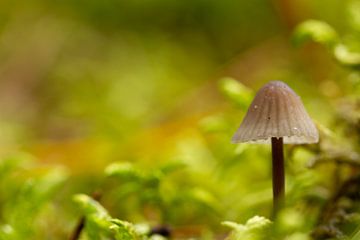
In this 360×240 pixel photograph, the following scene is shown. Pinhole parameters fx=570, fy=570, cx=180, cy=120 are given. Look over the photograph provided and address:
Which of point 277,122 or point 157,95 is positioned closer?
point 277,122

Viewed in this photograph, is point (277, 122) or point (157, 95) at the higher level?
point (157, 95)

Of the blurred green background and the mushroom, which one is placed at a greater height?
the blurred green background

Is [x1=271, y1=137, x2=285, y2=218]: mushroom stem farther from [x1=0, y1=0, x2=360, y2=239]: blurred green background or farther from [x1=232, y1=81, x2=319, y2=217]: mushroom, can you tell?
[x1=0, y1=0, x2=360, y2=239]: blurred green background

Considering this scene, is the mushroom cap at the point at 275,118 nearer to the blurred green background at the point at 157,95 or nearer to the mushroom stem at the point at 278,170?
the mushroom stem at the point at 278,170

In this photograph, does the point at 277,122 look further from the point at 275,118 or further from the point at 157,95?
the point at 157,95

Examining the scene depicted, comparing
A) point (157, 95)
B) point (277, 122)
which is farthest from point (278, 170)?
point (157, 95)

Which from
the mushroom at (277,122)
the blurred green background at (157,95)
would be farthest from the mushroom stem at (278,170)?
the blurred green background at (157,95)

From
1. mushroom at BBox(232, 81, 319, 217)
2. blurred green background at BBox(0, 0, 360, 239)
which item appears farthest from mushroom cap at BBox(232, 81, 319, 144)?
blurred green background at BBox(0, 0, 360, 239)

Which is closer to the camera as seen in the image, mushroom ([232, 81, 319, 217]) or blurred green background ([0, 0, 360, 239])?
mushroom ([232, 81, 319, 217])
